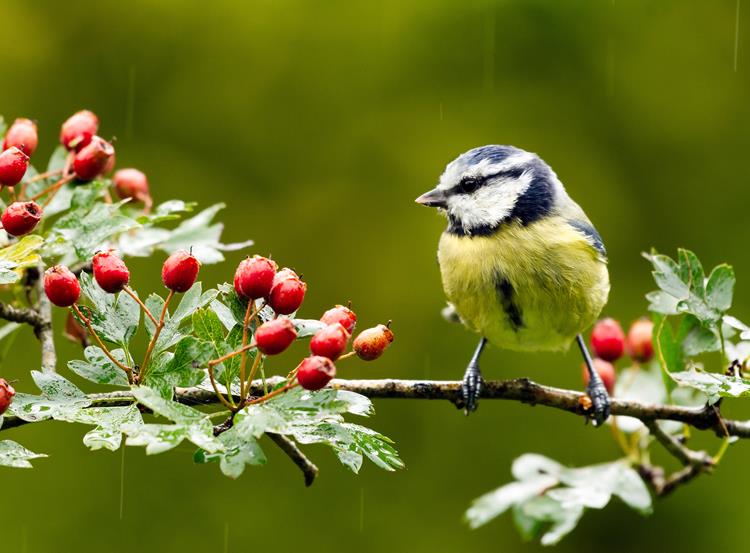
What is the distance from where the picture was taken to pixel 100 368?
155 centimetres

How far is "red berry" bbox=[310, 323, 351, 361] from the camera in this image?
1.42m

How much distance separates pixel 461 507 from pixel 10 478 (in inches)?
71.6

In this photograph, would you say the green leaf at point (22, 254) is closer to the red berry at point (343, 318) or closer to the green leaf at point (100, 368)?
the green leaf at point (100, 368)

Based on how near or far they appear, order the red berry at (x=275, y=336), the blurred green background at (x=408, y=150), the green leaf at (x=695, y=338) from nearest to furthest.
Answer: the red berry at (x=275, y=336)
the green leaf at (x=695, y=338)
the blurred green background at (x=408, y=150)

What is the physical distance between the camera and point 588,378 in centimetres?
268

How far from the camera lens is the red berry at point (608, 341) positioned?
2.60 metres

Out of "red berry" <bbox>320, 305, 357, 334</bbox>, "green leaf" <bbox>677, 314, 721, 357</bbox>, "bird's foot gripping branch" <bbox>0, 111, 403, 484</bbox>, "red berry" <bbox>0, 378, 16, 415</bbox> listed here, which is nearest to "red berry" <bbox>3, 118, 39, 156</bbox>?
"bird's foot gripping branch" <bbox>0, 111, 403, 484</bbox>

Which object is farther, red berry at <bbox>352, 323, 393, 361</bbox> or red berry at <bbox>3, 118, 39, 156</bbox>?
red berry at <bbox>3, 118, 39, 156</bbox>

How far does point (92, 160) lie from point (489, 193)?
52.6 inches

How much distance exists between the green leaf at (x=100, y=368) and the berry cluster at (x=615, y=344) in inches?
57.8

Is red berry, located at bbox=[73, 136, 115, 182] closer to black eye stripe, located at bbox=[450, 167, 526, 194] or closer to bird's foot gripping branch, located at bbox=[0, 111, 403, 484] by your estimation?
bird's foot gripping branch, located at bbox=[0, 111, 403, 484]

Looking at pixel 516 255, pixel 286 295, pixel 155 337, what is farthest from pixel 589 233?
pixel 155 337

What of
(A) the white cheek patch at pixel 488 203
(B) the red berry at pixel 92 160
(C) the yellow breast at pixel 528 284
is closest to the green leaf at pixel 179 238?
(B) the red berry at pixel 92 160

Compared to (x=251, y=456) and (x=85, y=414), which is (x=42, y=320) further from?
(x=251, y=456)
